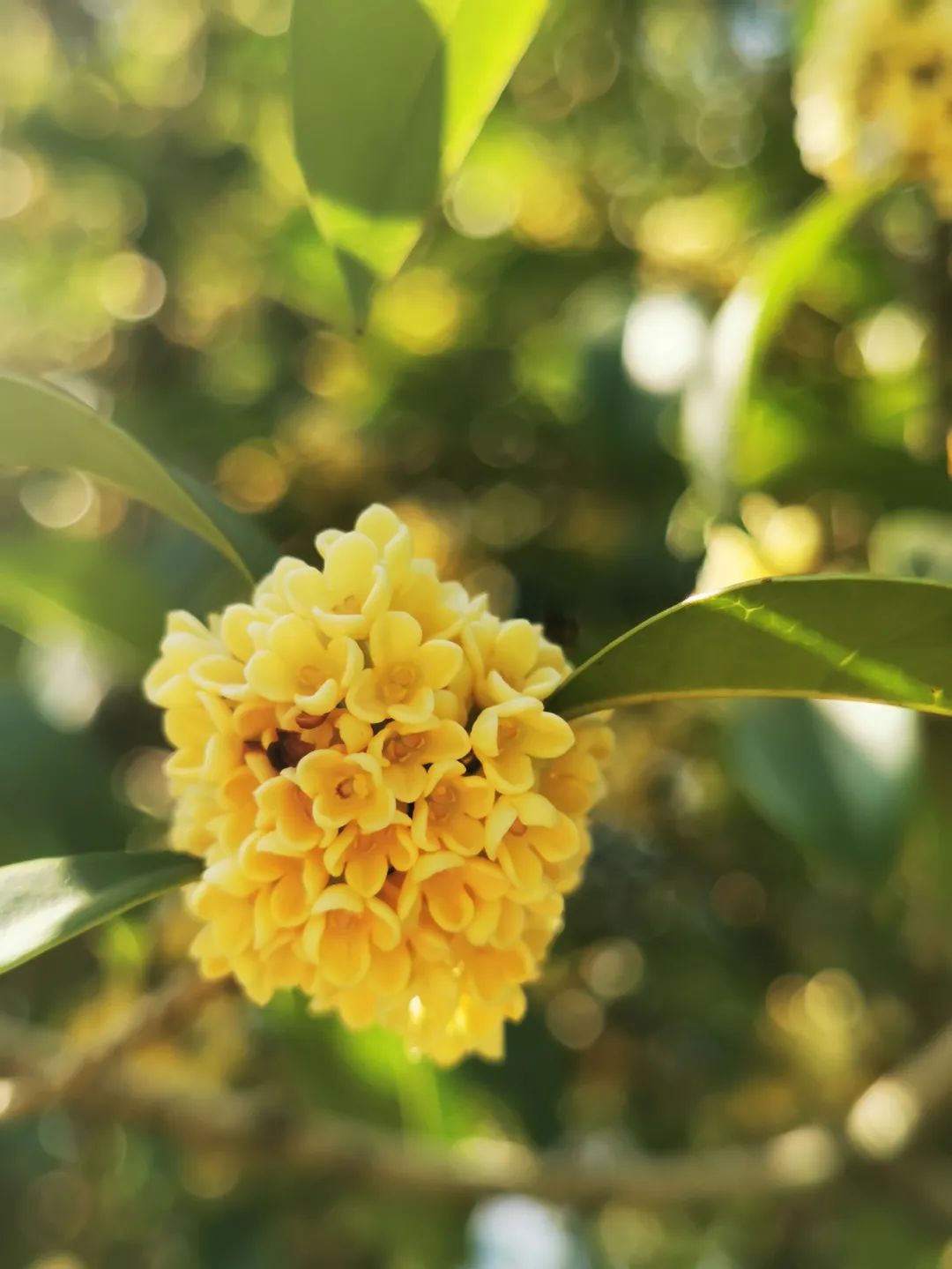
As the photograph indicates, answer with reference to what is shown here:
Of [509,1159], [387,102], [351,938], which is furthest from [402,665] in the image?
[509,1159]

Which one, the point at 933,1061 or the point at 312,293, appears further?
the point at 312,293

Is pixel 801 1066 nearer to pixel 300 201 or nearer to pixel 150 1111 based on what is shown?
pixel 150 1111

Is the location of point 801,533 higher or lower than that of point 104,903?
lower

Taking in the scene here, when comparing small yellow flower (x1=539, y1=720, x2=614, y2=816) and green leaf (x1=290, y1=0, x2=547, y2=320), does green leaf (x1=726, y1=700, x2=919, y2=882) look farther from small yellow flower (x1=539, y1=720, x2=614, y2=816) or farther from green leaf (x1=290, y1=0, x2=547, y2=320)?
green leaf (x1=290, y1=0, x2=547, y2=320)

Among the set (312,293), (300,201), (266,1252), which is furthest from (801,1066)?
(300,201)

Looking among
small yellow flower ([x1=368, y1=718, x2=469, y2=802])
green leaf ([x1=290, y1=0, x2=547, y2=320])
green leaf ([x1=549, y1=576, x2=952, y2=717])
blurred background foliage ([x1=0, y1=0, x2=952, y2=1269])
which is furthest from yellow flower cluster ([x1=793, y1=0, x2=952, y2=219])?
small yellow flower ([x1=368, y1=718, x2=469, y2=802])

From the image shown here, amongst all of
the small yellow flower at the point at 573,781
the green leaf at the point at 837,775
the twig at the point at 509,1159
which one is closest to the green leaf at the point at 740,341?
the green leaf at the point at 837,775
